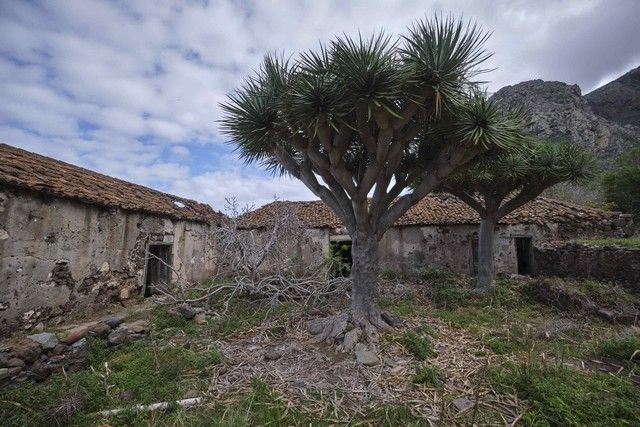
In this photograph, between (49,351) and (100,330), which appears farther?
(100,330)

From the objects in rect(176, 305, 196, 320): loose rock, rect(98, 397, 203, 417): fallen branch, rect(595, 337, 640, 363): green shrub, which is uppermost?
rect(176, 305, 196, 320): loose rock

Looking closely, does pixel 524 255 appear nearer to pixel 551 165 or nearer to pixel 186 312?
pixel 551 165

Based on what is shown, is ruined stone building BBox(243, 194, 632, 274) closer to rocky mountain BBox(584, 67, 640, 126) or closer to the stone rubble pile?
the stone rubble pile

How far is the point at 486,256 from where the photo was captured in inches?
339

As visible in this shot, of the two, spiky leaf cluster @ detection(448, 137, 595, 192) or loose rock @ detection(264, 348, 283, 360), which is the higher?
spiky leaf cluster @ detection(448, 137, 595, 192)

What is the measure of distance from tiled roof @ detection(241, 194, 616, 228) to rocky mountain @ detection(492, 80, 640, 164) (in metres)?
16.1

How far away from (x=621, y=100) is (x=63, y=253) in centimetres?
4702

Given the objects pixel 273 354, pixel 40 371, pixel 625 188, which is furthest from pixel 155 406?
pixel 625 188

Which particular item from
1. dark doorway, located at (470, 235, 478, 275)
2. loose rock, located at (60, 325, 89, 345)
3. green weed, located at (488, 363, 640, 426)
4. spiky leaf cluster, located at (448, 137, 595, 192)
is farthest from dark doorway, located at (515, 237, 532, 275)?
loose rock, located at (60, 325, 89, 345)

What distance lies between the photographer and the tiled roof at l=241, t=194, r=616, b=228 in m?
11.2

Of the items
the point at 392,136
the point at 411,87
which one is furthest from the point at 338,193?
the point at 411,87

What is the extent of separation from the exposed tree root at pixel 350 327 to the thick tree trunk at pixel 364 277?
63 millimetres

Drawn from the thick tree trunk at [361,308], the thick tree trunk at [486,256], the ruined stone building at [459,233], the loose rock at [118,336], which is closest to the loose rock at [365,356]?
the thick tree trunk at [361,308]

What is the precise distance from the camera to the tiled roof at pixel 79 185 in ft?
17.9
